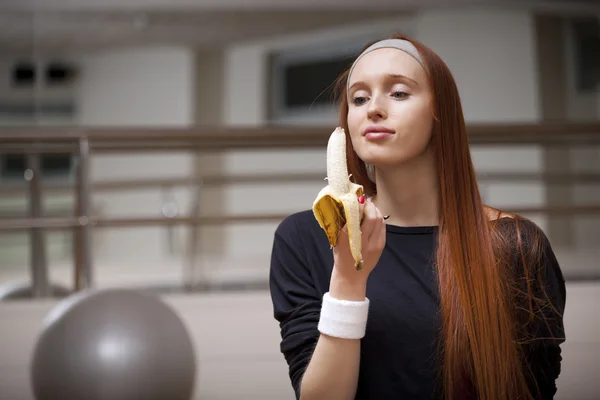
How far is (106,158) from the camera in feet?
26.9

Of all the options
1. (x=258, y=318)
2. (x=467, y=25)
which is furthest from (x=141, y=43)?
(x=258, y=318)

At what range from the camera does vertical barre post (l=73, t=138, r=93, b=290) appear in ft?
9.44

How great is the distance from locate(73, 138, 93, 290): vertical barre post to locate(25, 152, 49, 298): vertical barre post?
0.21 meters

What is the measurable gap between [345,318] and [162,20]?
7.71 meters

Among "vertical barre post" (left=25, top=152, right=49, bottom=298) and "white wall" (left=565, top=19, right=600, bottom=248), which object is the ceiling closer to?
"white wall" (left=565, top=19, right=600, bottom=248)

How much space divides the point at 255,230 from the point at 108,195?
5.14 feet

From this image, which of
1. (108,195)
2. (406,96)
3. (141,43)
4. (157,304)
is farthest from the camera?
(141,43)

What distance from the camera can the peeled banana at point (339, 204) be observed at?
847 millimetres

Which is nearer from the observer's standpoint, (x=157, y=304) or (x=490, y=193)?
(x=157, y=304)

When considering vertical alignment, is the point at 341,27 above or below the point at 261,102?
above

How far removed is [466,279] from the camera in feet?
3.36

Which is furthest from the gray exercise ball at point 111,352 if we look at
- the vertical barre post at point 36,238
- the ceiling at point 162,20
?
the ceiling at point 162,20

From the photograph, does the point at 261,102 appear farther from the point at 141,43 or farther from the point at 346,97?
the point at 346,97

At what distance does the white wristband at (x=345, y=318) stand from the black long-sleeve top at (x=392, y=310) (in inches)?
3.6
